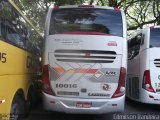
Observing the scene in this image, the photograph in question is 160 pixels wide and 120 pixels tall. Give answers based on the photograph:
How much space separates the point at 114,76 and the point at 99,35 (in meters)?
1.13

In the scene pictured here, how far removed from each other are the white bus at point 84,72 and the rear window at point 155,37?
2.69 meters

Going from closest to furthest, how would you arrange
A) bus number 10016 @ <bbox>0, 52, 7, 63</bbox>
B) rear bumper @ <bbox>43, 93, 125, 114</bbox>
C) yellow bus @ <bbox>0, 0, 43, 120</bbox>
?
bus number 10016 @ <bbox>0, 52, 7, 63</bbox>, yellow bus @ <bbox>0, 0, 43, 120</bbox>, rear bumper @ <bbox>43, 93, 125, 114</bbox>

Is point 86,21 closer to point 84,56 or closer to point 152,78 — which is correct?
point 84,56

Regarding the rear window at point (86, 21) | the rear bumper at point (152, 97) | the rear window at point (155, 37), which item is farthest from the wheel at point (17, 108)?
the rear window at point (155, 37)

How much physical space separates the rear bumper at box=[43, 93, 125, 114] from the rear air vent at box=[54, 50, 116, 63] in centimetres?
100

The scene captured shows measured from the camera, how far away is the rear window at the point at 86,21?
33.3 ft

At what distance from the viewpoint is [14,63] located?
27.6 feet

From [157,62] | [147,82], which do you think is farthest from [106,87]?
[157,62]

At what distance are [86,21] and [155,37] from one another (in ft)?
10.5

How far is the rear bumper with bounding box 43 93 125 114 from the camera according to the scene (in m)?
9.44

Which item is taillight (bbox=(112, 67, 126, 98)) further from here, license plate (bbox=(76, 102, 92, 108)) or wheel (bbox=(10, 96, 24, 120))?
wheel (bbox=(10, 96, 24, 120))

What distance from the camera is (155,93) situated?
12078 millimetres

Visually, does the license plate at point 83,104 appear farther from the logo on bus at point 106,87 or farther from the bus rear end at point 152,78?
the bus rear end at point 152,78

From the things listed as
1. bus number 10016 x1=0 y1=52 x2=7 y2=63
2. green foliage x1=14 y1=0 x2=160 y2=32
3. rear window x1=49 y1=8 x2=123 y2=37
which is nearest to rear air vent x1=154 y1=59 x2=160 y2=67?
rear window x1=49 y1=8 x2=123 y2=37
